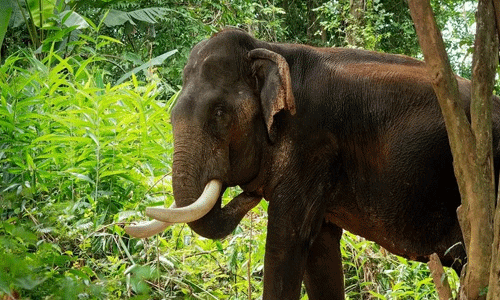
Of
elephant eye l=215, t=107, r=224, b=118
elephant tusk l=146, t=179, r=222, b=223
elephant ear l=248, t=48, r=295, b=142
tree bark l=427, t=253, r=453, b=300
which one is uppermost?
elephant ear l=248, t=48, r=295, b=142

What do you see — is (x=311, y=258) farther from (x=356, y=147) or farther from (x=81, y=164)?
(x=81, y=164)

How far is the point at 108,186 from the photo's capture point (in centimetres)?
635

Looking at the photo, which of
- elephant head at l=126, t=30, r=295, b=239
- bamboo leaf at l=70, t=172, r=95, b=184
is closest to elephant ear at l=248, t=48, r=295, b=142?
elephant head at l=126, t=30, r=295, b=239

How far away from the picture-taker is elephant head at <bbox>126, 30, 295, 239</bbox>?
4.38 m

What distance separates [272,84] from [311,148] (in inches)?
14.5

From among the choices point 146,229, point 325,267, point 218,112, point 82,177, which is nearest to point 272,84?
point 218,112

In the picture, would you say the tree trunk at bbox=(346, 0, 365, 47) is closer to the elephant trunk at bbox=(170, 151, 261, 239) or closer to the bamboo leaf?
the bamboo leaf

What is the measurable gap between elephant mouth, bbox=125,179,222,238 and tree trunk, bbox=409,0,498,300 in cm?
131

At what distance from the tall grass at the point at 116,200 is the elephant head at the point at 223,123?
3.59 feet

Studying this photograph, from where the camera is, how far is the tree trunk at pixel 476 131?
10.9 ft

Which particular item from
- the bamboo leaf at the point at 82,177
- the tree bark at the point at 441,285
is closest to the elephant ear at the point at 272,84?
the tree bark at the point at 441,285

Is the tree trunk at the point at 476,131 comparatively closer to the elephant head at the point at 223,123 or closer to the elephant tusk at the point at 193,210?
the elephant head at the point at 223,123

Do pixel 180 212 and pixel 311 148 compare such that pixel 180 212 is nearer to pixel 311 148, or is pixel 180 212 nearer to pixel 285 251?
pixel 285 251

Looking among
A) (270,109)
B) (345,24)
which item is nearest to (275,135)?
(270,109)
